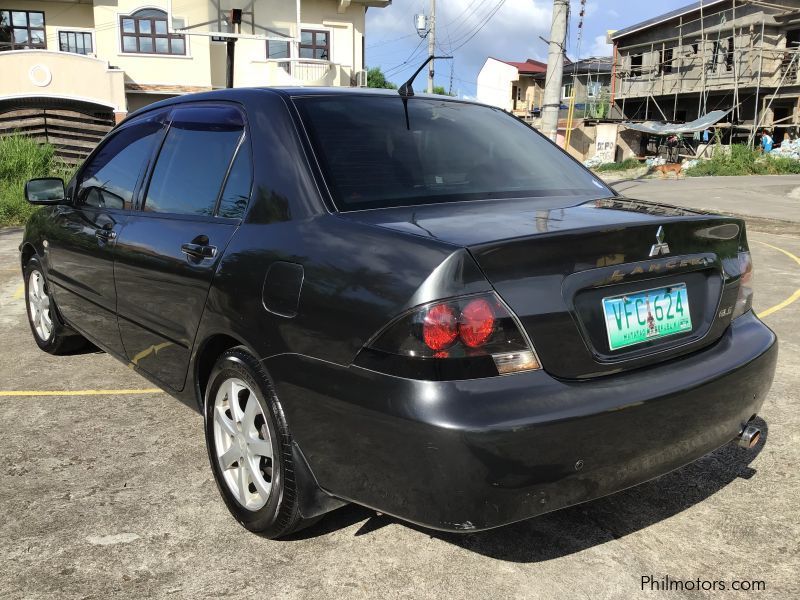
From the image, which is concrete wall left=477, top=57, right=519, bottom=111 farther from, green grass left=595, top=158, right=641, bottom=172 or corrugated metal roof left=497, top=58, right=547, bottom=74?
green grass left=595, top=158, right=641, bottom=172

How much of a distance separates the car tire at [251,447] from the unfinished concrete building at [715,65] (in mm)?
36327

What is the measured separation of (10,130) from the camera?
22391mm

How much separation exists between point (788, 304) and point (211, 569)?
6.09 m

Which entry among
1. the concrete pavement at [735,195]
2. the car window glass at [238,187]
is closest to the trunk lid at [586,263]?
the car window glass at [238,187]

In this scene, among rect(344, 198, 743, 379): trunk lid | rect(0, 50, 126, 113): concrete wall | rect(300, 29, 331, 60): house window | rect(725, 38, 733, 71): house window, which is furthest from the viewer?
rect(725, 38, 733, 71): house window

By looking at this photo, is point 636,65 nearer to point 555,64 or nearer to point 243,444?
point 555,64

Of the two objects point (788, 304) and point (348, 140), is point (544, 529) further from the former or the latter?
point (788, 304)

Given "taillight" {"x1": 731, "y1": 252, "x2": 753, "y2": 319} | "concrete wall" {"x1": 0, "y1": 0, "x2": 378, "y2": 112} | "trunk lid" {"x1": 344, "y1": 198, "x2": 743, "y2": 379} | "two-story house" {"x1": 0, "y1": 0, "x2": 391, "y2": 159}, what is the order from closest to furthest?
"trunk lid" {"x1": 344, "y1": 198, "x2": 743, "y2": 379}
"taillight" {"x1": 731, "y1": 252, "x2": 753, "y2": 319}
"two-story house" {"x1": 0, "y1": 0, "x2": 391, "y2": 159}
"concrete wall" {"x1": 0, "y1": 0, "x2": 378, "y2": 112}

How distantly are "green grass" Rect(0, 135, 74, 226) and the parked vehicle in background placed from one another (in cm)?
1220

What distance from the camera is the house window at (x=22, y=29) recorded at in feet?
86.7

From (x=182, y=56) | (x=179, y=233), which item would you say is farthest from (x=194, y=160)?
(x=182, y=56)

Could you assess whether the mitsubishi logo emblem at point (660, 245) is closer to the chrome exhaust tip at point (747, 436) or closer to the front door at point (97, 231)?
the chrome exhaust tip at point (747, 436)

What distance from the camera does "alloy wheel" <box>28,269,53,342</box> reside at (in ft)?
16.8

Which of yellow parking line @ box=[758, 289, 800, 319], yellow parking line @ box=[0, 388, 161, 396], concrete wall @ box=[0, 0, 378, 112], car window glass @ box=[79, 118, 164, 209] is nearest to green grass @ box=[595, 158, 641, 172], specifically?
concrete wall @ box=[0, 0, 378, 112]
